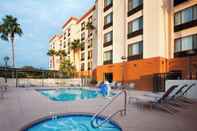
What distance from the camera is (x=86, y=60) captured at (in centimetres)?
4784

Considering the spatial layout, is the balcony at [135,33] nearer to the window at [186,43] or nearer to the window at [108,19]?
the window at [186,43]

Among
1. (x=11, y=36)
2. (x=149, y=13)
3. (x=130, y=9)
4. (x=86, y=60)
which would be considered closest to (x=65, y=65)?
(x=86, y=60)

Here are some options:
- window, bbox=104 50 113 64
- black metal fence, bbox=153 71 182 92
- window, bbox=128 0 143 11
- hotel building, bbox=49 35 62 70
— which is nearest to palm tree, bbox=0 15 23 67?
window, bbox=104 50 113 64

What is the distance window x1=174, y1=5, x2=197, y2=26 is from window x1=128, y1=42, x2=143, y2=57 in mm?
4782

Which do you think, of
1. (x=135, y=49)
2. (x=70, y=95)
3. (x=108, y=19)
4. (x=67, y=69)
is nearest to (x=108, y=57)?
(x=108, y=19)

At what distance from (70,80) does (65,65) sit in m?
7.51

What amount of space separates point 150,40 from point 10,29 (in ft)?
91.8

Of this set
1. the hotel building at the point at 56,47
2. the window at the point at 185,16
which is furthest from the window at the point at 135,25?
the hotel building at the point at 56,47

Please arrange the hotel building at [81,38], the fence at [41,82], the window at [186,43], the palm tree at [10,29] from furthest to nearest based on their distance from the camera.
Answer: the hotel building at [81,38]
the palm tree at [10,29]
the fence at [41,82]
the window at [186,43]

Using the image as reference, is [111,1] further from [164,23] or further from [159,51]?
[159,51]

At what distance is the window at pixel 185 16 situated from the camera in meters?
21.8

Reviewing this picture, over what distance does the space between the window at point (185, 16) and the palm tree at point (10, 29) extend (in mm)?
29581

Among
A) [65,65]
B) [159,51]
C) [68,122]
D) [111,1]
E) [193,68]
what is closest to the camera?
[68,122]

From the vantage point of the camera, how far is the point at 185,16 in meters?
22.6
